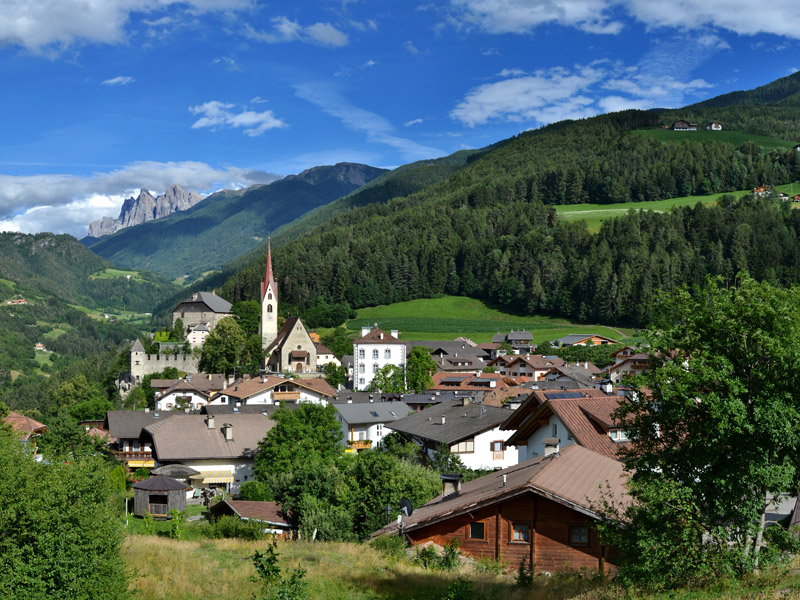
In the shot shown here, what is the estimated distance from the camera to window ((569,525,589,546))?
18.1 m

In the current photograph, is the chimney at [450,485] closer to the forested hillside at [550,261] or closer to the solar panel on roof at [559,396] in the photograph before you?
the solar panel on roof at [559,396]

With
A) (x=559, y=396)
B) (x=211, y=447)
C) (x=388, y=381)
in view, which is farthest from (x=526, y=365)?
(x=559, y=396)

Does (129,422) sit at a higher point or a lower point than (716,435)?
lower

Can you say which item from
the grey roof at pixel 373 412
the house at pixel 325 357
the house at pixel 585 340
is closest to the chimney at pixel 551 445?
the grey roof at pixel 373 412

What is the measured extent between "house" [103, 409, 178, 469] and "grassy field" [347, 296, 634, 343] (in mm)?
73993

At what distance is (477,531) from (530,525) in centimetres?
147

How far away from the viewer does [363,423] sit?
63281 mm

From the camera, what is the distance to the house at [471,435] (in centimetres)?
4528

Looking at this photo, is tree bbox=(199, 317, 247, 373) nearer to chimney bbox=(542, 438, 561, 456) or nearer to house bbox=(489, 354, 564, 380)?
house bbox=(489, 354, 564, 380)

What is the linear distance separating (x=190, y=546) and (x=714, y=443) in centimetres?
1739

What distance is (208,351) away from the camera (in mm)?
101250

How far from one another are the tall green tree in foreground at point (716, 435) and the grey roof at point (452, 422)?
32720 mm

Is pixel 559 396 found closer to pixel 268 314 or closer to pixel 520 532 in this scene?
pixel 520 532

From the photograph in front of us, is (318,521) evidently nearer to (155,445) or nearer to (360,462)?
(360,462)
